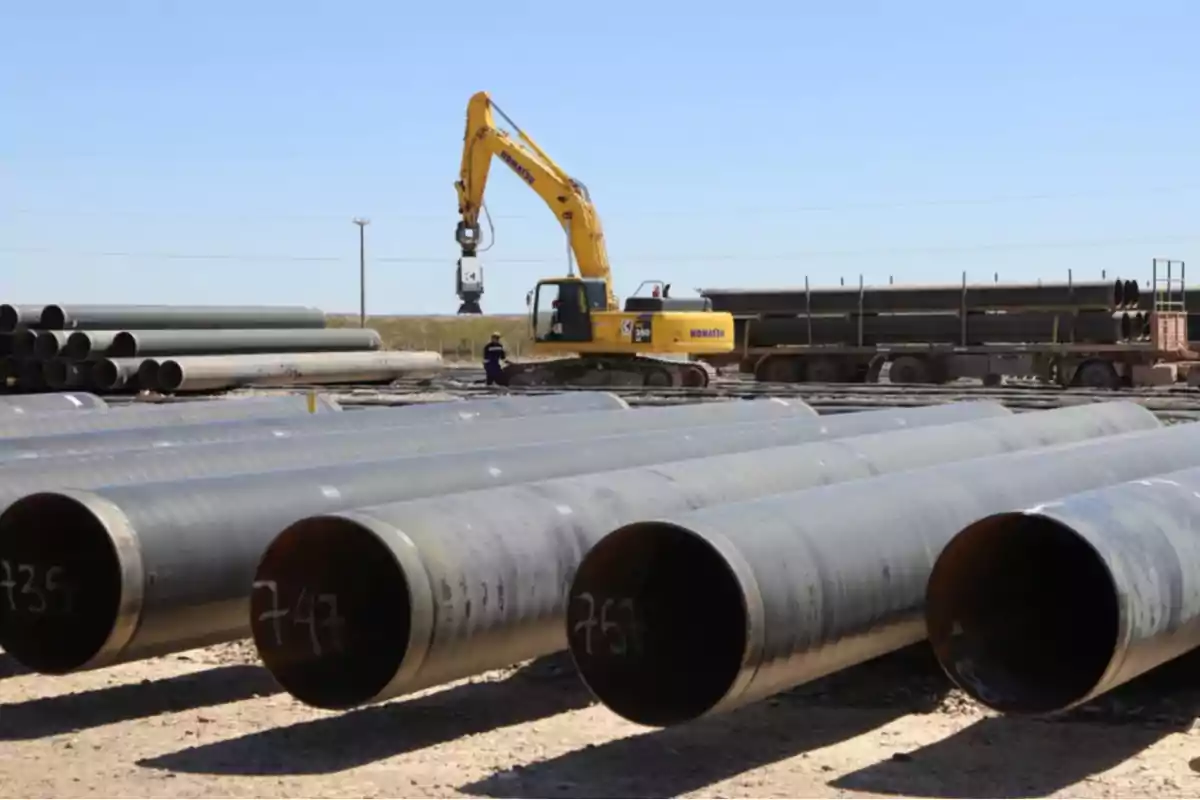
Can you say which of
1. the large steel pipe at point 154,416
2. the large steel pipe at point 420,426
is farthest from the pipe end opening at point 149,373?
the large steel pipe at point 420,426

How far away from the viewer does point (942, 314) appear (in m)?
31.7

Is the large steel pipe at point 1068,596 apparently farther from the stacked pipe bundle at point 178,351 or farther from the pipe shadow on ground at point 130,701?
the stacked pipe bundle at point 178,351

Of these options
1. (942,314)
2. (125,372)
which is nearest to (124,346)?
(125,372)

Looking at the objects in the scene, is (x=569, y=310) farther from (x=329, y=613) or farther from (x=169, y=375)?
(x=329, y=613)

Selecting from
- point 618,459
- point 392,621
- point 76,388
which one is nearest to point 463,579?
point 392,621

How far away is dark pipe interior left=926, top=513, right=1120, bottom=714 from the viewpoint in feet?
20.5

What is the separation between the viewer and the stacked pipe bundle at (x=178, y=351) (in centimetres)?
2561

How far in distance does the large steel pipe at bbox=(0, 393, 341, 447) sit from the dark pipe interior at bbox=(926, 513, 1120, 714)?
6.73 metres

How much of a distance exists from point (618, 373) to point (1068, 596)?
71.6ft

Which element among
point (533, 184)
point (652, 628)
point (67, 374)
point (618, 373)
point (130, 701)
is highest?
point (533, 184)

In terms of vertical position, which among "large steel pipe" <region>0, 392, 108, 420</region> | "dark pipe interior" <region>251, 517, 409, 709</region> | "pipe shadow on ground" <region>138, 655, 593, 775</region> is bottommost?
"pipe shadow on ground" <region>138, 655, 593, 775</region>

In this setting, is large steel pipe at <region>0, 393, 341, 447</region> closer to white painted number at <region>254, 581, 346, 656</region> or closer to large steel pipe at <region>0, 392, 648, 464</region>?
large steel pipe at <region>0, 392, 648, 464</region>

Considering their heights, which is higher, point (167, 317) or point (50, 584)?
point (167, 317)

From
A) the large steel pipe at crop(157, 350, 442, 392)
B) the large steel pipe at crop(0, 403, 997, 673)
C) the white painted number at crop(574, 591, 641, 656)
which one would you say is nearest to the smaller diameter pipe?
the large steel pipe at crop(157, 350, 442, 392)
